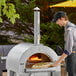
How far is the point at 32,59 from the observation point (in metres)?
6.54

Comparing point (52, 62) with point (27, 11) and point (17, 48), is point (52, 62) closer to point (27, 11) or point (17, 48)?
point (17, 48)

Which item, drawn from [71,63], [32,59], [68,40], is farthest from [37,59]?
[68,40]

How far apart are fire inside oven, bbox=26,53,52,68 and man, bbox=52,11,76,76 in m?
0.26

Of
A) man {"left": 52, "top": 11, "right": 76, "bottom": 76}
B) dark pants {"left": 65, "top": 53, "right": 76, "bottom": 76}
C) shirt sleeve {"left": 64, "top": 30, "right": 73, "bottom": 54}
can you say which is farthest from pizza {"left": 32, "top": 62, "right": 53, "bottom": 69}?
A: shirt sleeve {"left": 64, "top": 30, "right": 73, "bottom": 54}

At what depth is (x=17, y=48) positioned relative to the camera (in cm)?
666

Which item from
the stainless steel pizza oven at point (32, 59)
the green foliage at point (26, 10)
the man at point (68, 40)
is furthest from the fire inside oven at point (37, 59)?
the green foliage at point (26, 10)

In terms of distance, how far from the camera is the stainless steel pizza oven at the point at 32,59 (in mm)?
6332

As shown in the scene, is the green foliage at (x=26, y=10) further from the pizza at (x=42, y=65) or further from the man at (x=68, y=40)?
the man at (x=68, y=40)

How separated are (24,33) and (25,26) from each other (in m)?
0.23

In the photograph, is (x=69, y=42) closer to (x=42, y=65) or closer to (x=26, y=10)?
(x=42, y=65)

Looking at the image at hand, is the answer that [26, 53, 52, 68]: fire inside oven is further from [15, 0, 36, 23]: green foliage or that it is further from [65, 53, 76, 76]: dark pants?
[15, 0, 36, 23]: green foliage

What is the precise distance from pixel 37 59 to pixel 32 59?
9 cm

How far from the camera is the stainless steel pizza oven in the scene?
20.8 feet

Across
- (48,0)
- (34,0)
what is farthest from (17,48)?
(48,0)
